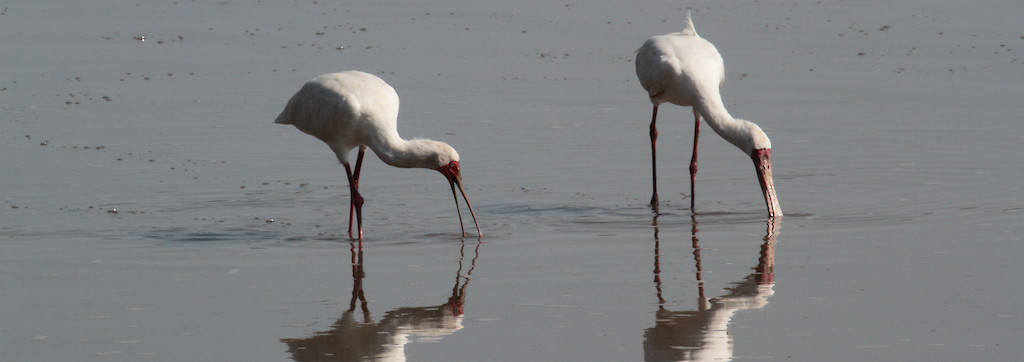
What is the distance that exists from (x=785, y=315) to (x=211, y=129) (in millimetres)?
7403

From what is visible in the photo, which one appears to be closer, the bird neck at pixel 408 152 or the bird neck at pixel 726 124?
the bird neck at pixel 408 152

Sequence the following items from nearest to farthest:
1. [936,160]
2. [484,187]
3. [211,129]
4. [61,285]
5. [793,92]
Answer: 1. [61,285]
2. [484,187]
3. [936,160]
4. [211,129]
5. [793,92]

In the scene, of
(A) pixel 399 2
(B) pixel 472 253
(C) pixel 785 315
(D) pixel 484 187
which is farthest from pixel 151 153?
(A) pixel 399 2

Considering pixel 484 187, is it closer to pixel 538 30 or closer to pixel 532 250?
pixel 532 250

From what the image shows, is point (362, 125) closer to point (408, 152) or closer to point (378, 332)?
point (408, 152)

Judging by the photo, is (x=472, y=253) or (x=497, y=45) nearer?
(x=472, y=253)

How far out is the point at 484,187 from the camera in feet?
38.2

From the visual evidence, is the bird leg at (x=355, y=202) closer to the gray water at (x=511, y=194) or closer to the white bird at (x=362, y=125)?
the white bird at (x=362, y=125)

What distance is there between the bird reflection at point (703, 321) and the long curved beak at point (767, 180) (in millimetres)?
1416

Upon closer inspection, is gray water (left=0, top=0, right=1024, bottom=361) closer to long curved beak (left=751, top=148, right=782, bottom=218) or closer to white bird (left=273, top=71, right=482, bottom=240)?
long curved beak (left=751, top=148, right=782, bottom=218)

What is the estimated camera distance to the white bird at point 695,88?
1072cm

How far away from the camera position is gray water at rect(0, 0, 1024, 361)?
→ 7242 mm

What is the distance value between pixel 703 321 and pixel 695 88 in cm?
423

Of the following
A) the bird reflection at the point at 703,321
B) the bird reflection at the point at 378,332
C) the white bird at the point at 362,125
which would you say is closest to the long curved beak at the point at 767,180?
the bird reflection at the point at 703,321
